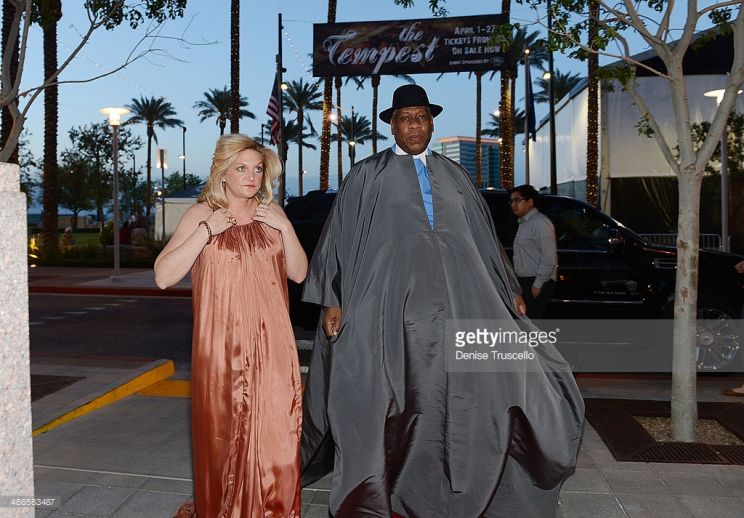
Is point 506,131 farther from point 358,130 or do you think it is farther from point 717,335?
point 358,130

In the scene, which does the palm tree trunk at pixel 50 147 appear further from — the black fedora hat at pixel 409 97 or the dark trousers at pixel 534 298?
the black fedora hat at pixel 409 97

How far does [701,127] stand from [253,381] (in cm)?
1788

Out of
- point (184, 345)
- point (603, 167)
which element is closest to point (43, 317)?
point (184, 345)

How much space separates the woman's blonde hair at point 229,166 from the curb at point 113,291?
11.6 meters

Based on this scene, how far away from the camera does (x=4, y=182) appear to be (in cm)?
216

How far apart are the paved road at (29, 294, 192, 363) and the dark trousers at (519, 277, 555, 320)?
12.6 ft

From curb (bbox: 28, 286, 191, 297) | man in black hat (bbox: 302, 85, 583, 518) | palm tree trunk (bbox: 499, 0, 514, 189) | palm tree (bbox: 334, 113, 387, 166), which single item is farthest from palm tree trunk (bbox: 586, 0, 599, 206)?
palm tree (bbox: 334, 113, 387, 166)

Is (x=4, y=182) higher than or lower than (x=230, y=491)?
higher

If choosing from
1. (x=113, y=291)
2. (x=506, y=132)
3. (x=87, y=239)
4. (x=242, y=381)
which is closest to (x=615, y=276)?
(x=242, y=381)

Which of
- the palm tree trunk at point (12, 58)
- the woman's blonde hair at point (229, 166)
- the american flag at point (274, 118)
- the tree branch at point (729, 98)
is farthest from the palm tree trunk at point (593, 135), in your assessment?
the woman's blonde hair at point (229, 166)

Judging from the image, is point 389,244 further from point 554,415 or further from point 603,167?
point 603,167

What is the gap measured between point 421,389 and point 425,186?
107cm

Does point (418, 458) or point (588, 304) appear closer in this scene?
point (418, 458)

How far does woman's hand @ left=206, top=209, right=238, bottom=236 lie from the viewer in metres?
2.94
